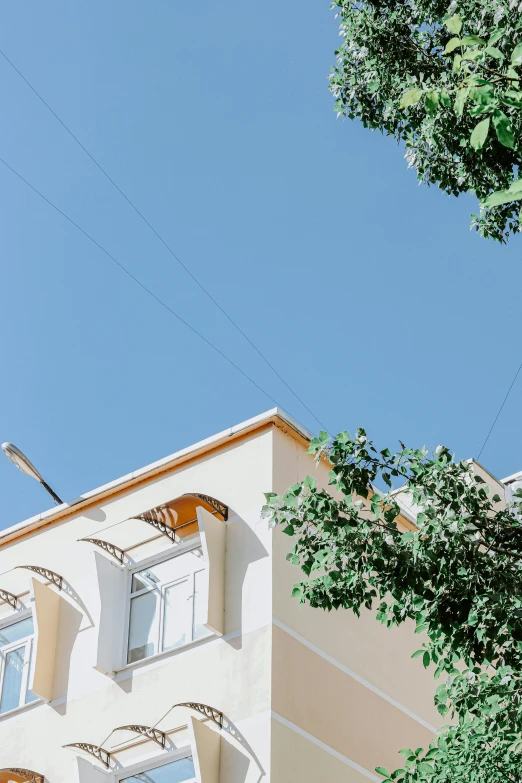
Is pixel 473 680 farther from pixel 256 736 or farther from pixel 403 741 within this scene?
pixel 403 741

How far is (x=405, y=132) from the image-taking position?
10.7 m

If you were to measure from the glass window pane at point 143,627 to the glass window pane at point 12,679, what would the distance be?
174cm

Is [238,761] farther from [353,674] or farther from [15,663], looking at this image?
[15,663]

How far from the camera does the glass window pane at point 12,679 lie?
45.2 ft

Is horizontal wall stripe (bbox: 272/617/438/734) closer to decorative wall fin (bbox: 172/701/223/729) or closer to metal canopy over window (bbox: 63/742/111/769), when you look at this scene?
decorative wall fin (bbox: 172/701/223/729)

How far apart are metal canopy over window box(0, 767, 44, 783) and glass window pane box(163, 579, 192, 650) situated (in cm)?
206

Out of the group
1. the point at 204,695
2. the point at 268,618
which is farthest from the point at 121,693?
the point at 268,618

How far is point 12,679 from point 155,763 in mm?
2899

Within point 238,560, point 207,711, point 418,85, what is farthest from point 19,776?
point 418,85

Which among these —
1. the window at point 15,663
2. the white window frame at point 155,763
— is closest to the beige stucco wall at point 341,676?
the white window frame at point 155,763

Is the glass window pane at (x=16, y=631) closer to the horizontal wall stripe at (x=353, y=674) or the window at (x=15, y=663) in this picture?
the window at (x=15, y=663)

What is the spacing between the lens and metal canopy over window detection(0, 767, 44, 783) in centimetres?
1268

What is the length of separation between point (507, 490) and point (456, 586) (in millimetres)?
12692

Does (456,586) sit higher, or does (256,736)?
(256,736)
